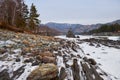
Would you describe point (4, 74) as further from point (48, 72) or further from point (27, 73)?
point (48, 72)

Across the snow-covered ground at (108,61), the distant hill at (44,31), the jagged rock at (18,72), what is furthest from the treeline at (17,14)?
the jagged rock at (18,72)

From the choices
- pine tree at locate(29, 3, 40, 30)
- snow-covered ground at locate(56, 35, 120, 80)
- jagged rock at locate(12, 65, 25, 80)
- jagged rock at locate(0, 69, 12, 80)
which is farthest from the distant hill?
jagged rock at locate(0, 69, 12, 80)

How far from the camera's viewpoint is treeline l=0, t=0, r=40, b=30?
1389 inches

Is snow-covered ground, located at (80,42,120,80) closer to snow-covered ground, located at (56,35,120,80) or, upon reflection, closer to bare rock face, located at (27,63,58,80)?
snow-covered ground, located at (56,35,120,80)

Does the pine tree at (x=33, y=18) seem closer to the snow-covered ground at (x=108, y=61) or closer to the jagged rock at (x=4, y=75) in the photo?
the snow-covered ground at (x=108, y=61)

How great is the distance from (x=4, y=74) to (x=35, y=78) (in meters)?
1.60

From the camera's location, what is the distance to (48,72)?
8.90 metres

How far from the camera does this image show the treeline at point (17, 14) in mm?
35269

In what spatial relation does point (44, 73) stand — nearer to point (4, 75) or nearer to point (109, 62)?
point (4, 75)

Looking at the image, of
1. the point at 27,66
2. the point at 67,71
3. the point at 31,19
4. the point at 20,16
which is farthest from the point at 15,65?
the point at 31,19

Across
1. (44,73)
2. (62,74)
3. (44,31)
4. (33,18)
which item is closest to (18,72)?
(44,73)

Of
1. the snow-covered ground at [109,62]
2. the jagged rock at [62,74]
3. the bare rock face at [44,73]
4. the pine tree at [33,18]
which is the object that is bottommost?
the snow-covered ground at [109,62]

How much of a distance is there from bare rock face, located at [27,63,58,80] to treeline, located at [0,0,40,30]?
18.3 m

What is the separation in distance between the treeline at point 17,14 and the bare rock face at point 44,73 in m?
18.3
